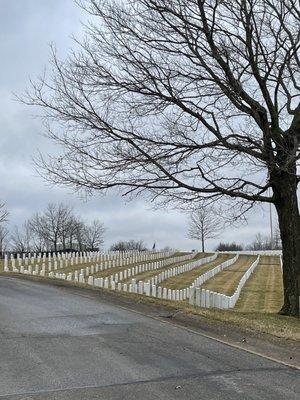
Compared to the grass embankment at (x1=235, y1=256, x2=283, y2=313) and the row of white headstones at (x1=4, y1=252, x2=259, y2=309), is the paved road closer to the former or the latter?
the row of white headstones at (x1=4, y1=252, x2=259, y2=309)

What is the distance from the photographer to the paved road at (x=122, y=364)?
5.66 metres

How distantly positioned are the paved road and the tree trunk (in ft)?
17.5

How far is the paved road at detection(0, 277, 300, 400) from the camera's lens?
5664 millimetres

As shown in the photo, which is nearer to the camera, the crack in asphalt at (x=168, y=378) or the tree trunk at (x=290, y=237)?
the crack in asphalt at (x=168, y=378)

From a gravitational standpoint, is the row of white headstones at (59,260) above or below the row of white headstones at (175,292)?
above

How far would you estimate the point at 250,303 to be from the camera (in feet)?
84.1

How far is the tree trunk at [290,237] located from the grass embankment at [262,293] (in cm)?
419

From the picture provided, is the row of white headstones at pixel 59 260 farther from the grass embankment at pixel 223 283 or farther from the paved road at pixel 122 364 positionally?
the paved road at pixel 122 364

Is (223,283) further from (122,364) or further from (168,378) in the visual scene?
(168,378)

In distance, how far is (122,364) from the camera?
6766 mm

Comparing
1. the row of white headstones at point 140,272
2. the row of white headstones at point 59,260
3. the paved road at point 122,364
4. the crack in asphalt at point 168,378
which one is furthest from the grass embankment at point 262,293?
the crack in asphalt at point 168,378

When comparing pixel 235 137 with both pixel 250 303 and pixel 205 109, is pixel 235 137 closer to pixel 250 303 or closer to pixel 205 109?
pixel 205 109

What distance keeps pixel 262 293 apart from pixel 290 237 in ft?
56.1

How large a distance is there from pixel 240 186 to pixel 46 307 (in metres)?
5.89
